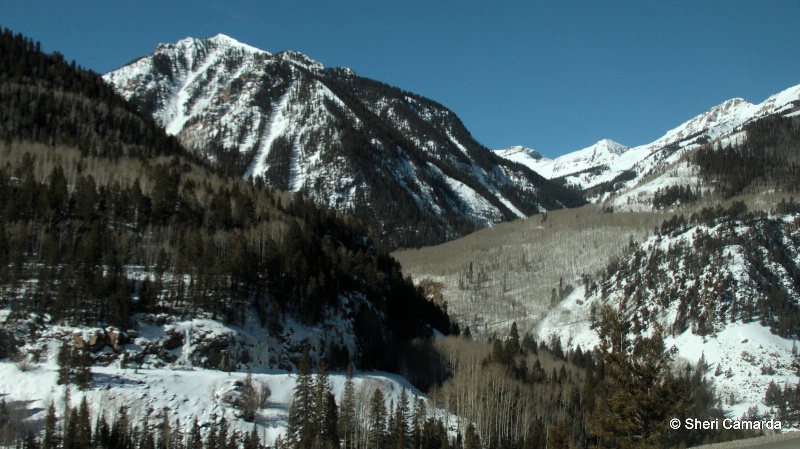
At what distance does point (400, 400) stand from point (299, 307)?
23.6 m

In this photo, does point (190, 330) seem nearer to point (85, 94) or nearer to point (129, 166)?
point (129, 166)

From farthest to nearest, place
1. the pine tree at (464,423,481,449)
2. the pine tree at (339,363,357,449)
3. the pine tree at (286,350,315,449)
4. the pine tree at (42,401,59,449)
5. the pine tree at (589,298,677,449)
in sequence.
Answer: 1. the pine tree at (464,423,481,449)
2. the pine tree at (339,363,357,449)
3. the pine tree at (286,350,315,449)
4. the pine tree at (42,401,59,449)
5. the pine tree at (589,298,677,449)

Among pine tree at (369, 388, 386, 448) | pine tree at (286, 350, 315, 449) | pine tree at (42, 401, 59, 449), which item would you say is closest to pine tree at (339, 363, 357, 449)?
pine tree at (369, 388, 386, 448)

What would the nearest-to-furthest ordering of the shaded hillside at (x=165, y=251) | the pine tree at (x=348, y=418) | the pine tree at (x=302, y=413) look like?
the pine tree at (x=302, y=413)
the pine tree at (x=348, y=418)
the shaded hillside at (x=165, y=251)

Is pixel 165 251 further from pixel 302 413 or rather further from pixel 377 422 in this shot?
pixel 377 422

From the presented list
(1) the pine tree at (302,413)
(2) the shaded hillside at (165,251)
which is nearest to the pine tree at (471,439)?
(1) the pine tree at (302,413)

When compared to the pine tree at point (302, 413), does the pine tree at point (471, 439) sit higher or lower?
lower

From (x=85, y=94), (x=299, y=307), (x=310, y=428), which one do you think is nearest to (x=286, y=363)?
(x=299, y=307)

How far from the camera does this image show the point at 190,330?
10081 cm

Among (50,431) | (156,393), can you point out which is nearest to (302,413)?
(156,393)

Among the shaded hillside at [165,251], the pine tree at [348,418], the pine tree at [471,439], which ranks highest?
the shaded hillside at [165,251]

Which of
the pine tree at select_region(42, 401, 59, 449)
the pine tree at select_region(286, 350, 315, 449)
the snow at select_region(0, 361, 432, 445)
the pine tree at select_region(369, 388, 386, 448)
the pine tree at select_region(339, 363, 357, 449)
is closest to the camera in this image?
the pine tree at select_region(42, 401, 59, 449)

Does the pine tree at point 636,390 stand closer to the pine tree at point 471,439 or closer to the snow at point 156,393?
the pine tree at point 471,439

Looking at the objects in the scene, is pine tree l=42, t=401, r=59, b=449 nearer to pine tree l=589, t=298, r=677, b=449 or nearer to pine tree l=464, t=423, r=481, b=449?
pine tree l=464, t=423, r=481, b=449
